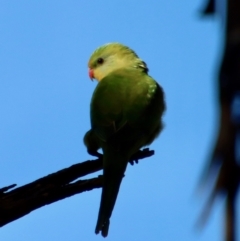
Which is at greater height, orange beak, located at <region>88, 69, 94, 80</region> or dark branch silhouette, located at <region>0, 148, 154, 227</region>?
orange beak, located at <region>88, 69, 94, 80</region>

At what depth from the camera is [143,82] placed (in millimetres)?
5379

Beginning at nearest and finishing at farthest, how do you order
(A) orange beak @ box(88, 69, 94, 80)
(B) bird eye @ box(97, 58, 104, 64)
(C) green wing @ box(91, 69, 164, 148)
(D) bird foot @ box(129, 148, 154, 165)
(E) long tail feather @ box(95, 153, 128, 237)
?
1. (E) long tail feather @ box(95, 153, 128, 237)
2. (C) green wing @ box(91, 69, 164, 148)
3. (D) bird foot @ box(129, 148, 154, 165)
4. (B) bird eye @ box(97, 58, 104, 64)
5. (A) orange beak @ box(88, 69, 94, 80)

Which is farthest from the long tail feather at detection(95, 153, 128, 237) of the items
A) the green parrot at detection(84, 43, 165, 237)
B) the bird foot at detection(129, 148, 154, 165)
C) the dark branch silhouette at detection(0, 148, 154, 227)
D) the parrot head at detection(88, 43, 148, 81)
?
the parrot head at detection(88, 43, 148, 81)

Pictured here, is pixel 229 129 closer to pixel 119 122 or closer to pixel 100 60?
pixel 119 122

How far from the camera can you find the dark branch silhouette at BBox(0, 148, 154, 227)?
10.8 feet

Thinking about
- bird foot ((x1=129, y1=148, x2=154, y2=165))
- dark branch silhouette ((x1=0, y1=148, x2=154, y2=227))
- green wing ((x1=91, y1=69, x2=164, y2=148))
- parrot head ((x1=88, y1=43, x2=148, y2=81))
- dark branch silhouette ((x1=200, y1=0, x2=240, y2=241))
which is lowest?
dark branch silhouette ((x1=200, y1=0, x2=240, y2=241))

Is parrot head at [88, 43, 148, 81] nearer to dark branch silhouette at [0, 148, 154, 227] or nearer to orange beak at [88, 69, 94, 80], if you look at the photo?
orange beak at [88, 69, 94, 80]

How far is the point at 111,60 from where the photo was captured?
6652 mm

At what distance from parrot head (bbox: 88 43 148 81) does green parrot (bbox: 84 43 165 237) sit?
0.62 m

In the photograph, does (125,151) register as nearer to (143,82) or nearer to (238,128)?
(143,82)

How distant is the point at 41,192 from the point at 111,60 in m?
3.49

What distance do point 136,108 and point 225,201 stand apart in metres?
4.06

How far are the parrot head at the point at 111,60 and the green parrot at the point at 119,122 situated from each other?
2.04ft

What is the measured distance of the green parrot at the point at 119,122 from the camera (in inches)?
161
